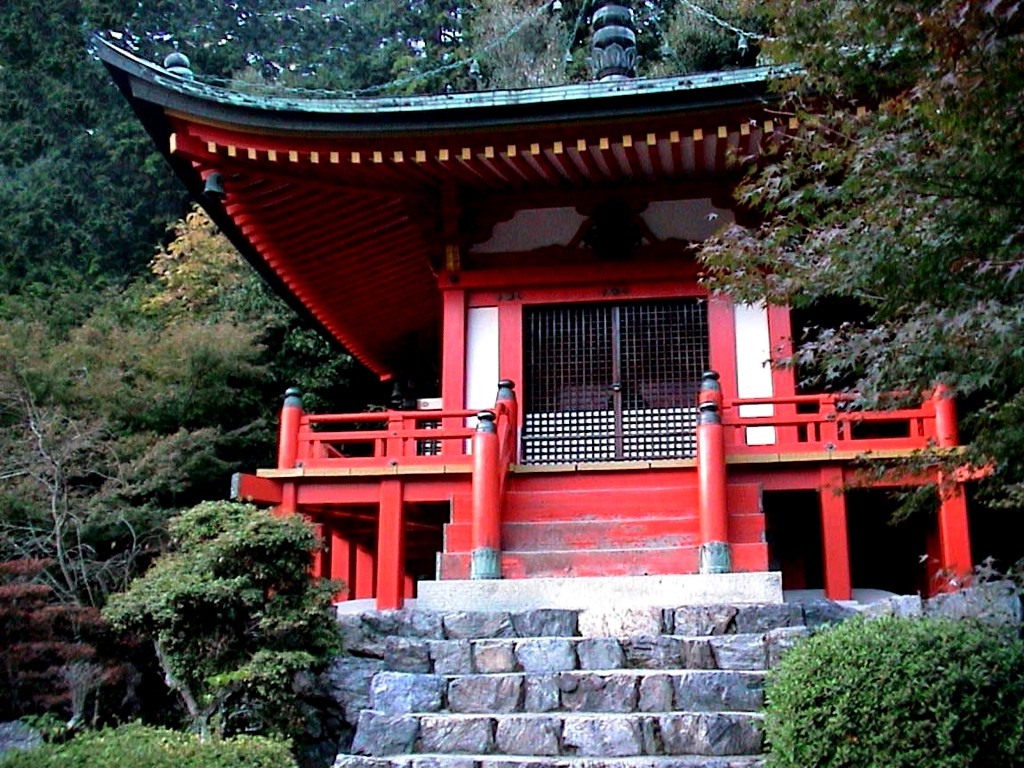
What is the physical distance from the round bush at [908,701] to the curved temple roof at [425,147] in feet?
13.2

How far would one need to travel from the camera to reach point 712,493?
8.28 meters

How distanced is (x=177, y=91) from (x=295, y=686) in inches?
196

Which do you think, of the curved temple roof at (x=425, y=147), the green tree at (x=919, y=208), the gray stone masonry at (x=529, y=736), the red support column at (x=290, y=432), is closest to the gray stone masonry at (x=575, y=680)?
the gray stone masonry at (x=529, y=736)

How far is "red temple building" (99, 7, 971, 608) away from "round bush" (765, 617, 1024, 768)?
308 cm

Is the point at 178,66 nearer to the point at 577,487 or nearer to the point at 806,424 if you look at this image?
the point at 577,487

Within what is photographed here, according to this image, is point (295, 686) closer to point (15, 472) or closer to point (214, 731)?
point (214, 731)

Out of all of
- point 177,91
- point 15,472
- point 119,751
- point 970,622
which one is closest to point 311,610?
point 119,751

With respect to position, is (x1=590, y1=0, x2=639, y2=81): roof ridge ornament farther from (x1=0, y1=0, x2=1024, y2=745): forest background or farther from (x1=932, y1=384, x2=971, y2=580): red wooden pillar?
(x1=932, y1=384, x2=971, y2=580): red wooden pillar

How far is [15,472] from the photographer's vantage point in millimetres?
11789

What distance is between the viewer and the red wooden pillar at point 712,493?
8117mm

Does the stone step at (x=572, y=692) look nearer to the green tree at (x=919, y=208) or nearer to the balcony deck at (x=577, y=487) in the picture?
the balcony deck at (x=577, y=487)

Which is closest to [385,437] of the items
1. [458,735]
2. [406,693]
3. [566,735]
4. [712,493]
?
[712,493]

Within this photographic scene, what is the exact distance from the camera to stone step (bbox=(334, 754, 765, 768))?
19.2 feet

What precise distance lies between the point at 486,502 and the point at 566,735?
2.60 metres
